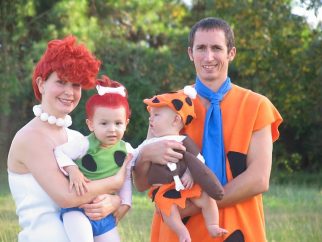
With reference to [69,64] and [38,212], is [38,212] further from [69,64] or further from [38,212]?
[69,64]

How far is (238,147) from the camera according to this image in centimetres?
362

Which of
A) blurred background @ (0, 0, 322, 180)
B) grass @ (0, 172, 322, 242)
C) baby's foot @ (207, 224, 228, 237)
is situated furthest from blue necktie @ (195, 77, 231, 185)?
blurred background @ (0, 0, 322, 180)

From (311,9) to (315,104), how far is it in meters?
2.21

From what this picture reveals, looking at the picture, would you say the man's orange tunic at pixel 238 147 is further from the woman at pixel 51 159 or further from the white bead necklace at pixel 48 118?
the white bead necklace at pixel 48 118

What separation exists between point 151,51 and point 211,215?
1360cm

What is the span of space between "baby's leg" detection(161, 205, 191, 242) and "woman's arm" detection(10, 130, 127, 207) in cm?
35

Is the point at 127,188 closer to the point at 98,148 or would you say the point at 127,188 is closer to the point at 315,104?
the point at 98,148

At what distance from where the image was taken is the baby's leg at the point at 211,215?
3.50 m

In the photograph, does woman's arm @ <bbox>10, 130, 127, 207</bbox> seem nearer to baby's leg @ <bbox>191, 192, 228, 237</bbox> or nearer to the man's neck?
baby's leg @ <bbox>191, 192, 228, 237</bbox>

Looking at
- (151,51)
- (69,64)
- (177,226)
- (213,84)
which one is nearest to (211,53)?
(213,84)

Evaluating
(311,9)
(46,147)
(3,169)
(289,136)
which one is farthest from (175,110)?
(289,136)

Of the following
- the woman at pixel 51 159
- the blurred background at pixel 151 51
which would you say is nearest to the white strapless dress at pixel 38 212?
the woman at pixel 51 159

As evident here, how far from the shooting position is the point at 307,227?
7277mm

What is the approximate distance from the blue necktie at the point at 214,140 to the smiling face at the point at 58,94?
2.27 feet
